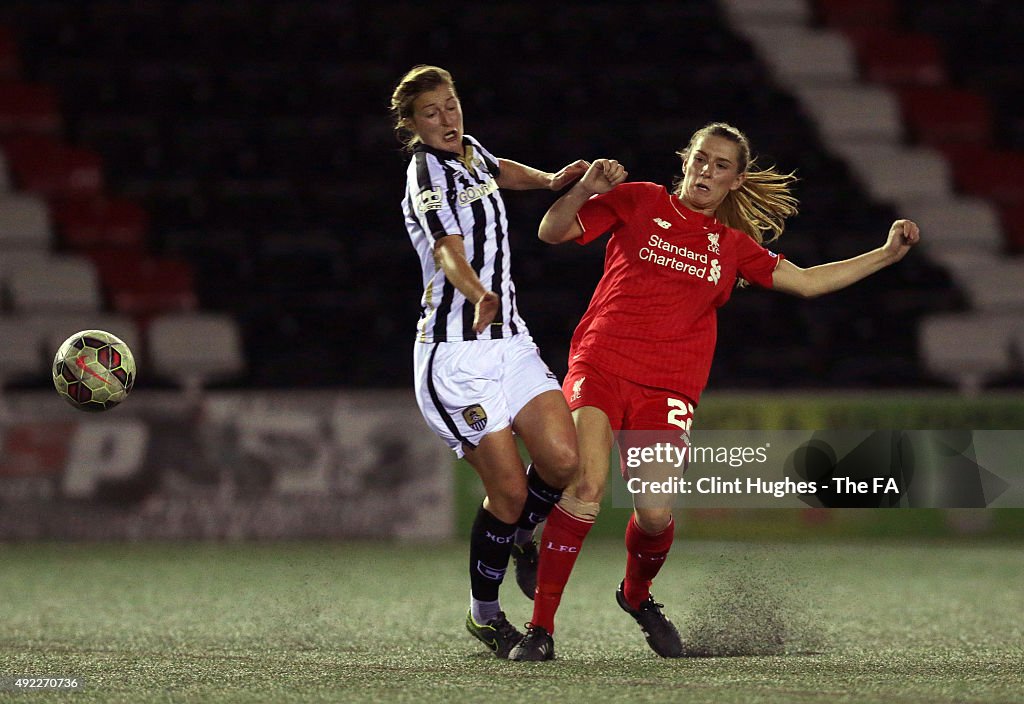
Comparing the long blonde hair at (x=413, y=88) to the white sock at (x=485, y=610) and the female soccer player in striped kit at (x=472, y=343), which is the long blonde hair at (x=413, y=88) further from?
the white sock at (x=485, y=610)

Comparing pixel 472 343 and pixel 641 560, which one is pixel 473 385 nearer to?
pixel 472 343

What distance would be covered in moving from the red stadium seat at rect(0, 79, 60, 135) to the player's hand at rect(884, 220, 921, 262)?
8.41 meters

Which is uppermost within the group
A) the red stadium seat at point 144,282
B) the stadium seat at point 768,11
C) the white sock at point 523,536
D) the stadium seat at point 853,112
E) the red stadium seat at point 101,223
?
the stadium seat at point 768,11

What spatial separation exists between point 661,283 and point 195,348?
18.2 ft

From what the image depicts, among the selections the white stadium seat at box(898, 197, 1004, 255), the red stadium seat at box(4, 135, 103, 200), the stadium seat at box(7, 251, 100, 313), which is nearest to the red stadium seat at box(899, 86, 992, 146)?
the white stadium seat at box(898, 197, 1004, 255)

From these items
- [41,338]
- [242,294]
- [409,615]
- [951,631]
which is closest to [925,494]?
[951,631]

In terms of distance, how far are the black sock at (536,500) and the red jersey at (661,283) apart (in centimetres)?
43

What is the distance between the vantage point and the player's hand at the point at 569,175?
4693 millimetres

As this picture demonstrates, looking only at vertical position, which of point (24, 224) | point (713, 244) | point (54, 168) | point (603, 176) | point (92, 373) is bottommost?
point (92, 373)

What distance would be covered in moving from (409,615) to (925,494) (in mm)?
4263

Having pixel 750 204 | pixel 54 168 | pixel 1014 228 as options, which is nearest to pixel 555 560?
pixel 750 204

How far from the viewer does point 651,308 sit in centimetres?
474

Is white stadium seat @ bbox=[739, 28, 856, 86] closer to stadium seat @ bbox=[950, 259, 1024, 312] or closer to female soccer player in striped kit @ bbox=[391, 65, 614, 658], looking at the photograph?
stadium seat @ bbox=[950, 259, 1024, 312]

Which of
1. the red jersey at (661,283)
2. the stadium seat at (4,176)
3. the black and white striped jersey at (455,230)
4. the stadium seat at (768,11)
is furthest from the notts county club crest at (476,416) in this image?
the stadium seat at (768,11)
